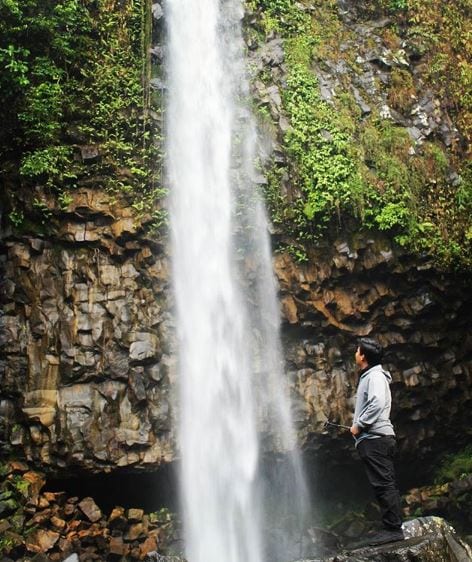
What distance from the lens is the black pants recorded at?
16.8ft

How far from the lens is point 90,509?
315 inches

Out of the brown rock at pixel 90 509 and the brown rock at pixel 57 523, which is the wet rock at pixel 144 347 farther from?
the brown rock at pixel 57 523

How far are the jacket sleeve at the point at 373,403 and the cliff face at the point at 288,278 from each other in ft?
13.0

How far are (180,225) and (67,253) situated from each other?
5.97ft

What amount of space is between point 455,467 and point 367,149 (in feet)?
18.0

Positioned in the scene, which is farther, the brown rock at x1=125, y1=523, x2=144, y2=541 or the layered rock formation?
the brown rock at x1=125, y1=523, x2=144, y2=541

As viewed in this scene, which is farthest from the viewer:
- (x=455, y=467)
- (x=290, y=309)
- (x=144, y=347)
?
(x=455, y=467)

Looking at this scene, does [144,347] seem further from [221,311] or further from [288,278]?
[288,278]

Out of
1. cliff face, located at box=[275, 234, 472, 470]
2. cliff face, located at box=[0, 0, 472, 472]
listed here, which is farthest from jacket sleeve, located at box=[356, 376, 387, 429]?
cliff face, located at box=[275, 234, 472, 470]

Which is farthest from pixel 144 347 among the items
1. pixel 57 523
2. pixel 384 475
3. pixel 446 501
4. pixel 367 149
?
pixel 446 501

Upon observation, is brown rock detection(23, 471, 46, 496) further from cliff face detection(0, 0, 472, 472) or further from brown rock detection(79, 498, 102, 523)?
brown rock detection(79, 498, 102, 523)

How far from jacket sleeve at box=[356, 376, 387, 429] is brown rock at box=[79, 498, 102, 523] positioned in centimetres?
449

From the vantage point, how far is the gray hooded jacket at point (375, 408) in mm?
5121

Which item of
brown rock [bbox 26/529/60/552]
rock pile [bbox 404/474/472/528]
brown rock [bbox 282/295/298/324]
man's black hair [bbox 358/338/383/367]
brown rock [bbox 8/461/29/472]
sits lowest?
rock pile [bbox 404/474/472/528]
